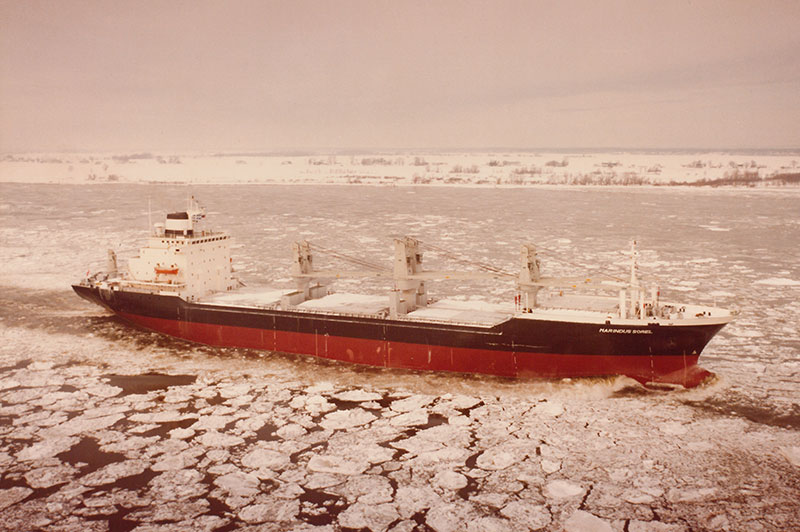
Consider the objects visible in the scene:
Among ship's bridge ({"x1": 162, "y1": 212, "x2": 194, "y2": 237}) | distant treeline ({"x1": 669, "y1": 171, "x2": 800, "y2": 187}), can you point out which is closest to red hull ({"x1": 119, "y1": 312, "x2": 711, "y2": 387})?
ship's bridge ({"x1": 162, "y1": 212, "x2": 194, "y2": 237})

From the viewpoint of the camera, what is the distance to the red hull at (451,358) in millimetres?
12312

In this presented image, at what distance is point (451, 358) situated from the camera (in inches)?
527

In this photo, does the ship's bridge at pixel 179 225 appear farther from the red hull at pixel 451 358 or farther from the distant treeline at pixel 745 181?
the distant treeline at pixel 745 181

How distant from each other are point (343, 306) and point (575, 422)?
6598mm

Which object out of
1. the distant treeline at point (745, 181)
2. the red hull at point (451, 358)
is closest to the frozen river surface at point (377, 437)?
the red hull at point (451, 358)

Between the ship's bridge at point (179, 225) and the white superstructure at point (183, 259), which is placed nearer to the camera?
the white superstructure at point (183, 259)

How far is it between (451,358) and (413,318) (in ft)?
3.90

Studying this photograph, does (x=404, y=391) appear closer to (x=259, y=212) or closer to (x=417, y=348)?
(x=417, y=348)

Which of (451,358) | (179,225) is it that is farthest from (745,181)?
(179,225)

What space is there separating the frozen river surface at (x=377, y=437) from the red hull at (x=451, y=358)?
34 cm

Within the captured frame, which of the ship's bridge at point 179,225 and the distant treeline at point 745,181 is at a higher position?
the distant treeline at point 745,181

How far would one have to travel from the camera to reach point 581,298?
15.0 m

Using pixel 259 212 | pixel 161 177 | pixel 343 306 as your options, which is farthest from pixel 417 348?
pixel 161 177

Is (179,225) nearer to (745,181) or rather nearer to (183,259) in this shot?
(183,259)
